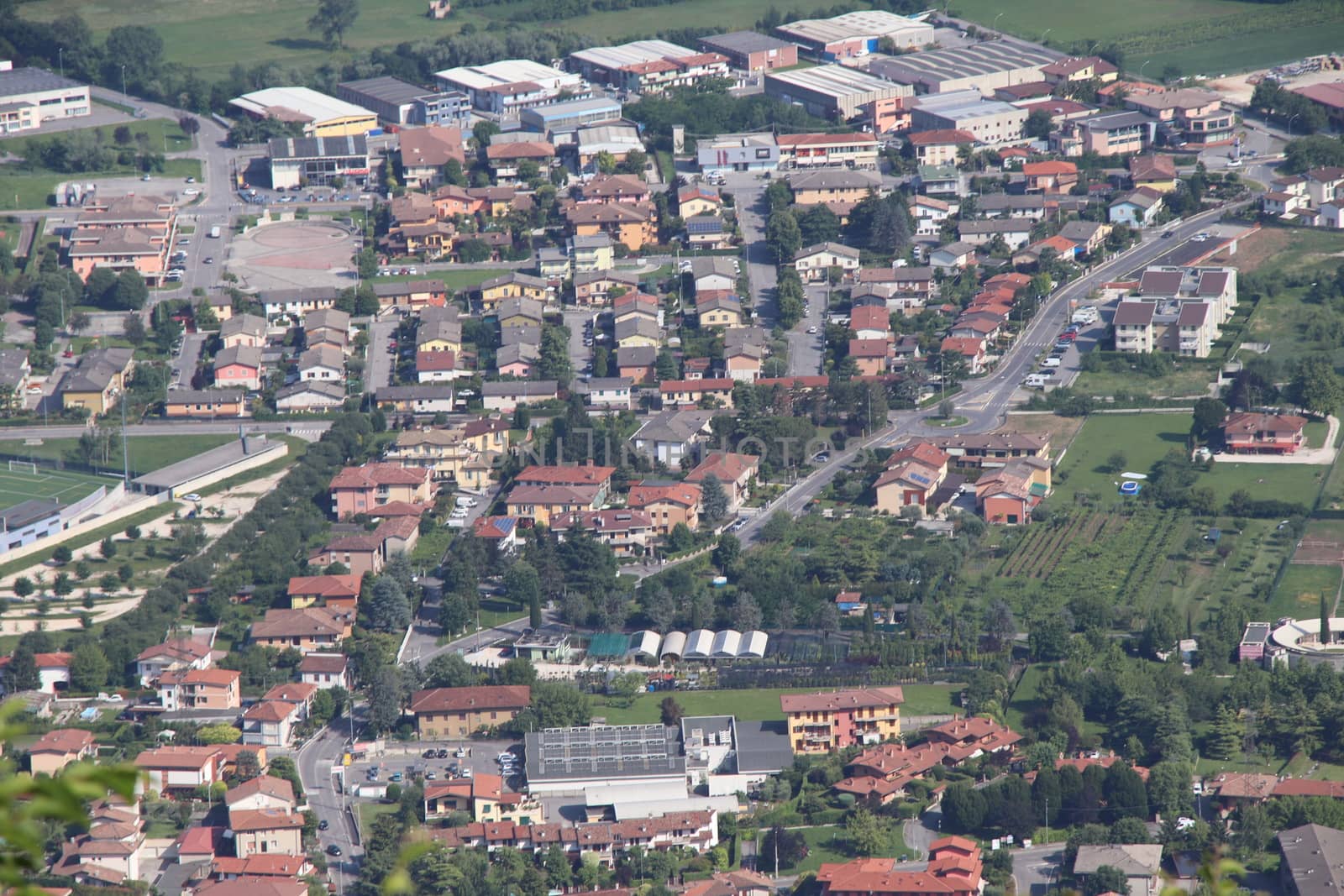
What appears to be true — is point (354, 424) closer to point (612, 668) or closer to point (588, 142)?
point (612, 668)

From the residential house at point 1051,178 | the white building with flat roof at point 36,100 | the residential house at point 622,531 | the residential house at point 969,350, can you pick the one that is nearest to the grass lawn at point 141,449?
the residential house at point 622,531

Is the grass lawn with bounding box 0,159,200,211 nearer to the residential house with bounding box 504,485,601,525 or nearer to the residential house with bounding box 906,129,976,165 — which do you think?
the residential house with bounding box 906,129,976,165

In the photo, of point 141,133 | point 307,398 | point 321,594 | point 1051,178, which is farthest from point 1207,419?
point 141,133

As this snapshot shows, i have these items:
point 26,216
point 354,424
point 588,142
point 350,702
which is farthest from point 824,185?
point 350,702

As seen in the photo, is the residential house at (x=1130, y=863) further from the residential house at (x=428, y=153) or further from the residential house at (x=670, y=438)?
the residential house at (x=428, y=153)

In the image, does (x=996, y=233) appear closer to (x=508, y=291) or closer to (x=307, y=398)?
(x=508, y=291)

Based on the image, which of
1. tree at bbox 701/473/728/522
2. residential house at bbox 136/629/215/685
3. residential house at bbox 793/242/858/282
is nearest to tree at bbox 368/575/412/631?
residential house at bbox 136/629/215/685

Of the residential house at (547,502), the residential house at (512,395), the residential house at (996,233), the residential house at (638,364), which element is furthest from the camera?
the residential house at (996,233)
